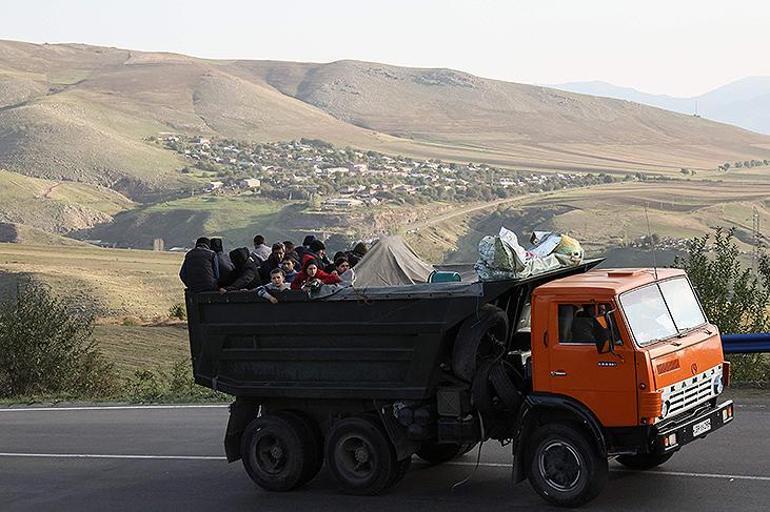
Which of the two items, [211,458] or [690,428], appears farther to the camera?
[211,458]

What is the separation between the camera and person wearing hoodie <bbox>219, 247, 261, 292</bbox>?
42.0ft

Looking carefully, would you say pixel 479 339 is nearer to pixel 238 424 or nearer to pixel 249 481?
pixel 238 424

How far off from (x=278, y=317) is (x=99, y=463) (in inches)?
169

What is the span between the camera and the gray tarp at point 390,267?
13.1m

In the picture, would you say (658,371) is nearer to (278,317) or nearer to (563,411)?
(563,411)

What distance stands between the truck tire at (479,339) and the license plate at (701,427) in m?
1.87

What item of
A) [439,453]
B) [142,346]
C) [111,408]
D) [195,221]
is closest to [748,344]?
[439,453]

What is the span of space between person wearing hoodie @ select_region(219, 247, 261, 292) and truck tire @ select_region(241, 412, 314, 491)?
144cm

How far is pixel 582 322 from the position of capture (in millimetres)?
10484

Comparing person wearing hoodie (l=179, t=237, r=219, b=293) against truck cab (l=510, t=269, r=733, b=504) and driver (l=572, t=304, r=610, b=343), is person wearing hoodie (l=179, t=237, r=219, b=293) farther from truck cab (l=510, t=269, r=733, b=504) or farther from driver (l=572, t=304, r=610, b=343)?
driver (l=572, t=304, r=610, b=343)

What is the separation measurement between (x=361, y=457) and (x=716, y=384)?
3547 mm

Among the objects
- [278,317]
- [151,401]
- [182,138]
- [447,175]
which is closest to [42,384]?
[151,401]

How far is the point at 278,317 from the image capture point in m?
12.0

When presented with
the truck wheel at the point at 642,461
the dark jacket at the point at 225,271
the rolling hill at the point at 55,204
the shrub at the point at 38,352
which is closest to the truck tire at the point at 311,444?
the dark jacket at the point at 225,271
